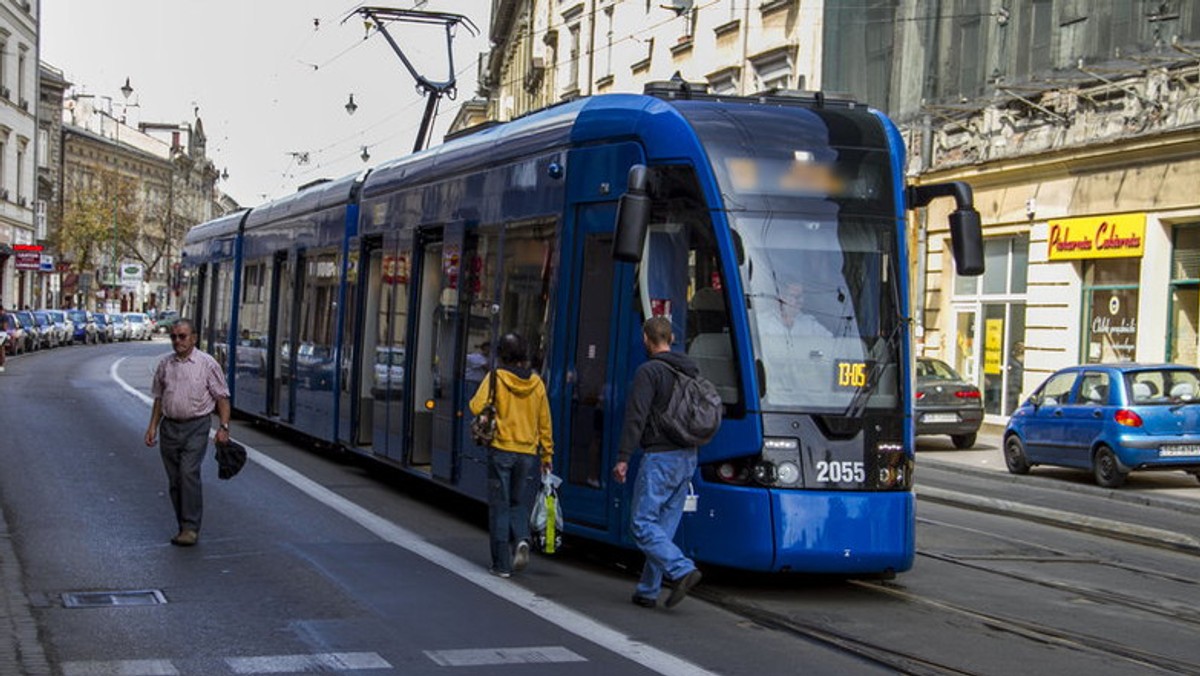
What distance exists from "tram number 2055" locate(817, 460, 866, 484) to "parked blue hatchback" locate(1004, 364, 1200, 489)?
446 inches

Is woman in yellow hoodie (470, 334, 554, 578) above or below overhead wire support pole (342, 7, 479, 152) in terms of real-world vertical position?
below

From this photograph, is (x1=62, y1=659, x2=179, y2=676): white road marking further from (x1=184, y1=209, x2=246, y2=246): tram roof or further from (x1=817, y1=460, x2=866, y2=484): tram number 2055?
(x1=184, y1=209, x2=246, y2=246): tram roof

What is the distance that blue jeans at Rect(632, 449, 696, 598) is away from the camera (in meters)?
9.47

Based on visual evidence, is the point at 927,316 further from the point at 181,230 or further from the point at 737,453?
the point at 181,230

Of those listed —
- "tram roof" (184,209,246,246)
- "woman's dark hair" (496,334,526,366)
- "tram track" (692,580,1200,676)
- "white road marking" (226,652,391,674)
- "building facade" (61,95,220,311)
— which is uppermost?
"building facade" (61,95,220,311)

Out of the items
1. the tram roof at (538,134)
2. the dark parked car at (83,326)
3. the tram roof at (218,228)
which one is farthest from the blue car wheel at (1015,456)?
the dark parked car at (83,326)

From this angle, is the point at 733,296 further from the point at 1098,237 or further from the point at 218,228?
the point at 1098,237

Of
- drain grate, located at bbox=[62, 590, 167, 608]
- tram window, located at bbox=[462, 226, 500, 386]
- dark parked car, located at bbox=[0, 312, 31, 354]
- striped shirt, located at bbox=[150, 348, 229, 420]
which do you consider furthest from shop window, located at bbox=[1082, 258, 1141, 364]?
dark parked car, located at bbox=[0, 312, 31, 354]

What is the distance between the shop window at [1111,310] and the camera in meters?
26.8

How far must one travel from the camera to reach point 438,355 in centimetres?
1406

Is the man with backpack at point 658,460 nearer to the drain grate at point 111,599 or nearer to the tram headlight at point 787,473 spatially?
the tram headlight at point 787,473

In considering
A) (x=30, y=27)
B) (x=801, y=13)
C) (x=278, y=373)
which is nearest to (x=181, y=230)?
(x=30, y=27)

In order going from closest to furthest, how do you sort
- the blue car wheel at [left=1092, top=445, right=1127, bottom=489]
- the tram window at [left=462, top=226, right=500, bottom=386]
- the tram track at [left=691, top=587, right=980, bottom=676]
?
the tram track at [left=691, top=587, right=980, bottom=676] → the tram window at [left=462, top=226, right=500, bottom=386] → the blue car wheel at [left=1092, top=445, right=1127, bottom=489]

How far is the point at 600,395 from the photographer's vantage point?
10906 millimetres
